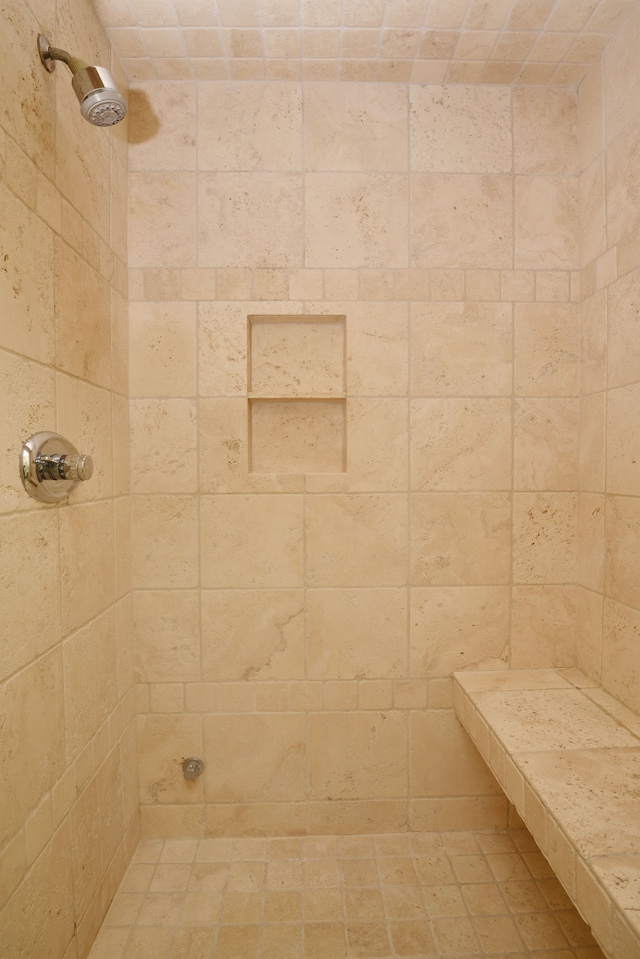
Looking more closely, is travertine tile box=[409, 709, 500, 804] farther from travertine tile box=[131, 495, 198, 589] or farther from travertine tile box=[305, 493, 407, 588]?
travertine tile box=[131, 495, 198, 589]

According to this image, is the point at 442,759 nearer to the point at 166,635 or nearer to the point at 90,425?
the point at 166,635

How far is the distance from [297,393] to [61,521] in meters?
0.73

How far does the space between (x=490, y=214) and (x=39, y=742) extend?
5.69ft

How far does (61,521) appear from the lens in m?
1.00

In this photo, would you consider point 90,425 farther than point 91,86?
Yes

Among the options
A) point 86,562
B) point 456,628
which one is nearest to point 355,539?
point 456,628

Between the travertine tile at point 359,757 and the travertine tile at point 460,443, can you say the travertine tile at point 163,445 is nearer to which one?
the travertine tile at point 460,443

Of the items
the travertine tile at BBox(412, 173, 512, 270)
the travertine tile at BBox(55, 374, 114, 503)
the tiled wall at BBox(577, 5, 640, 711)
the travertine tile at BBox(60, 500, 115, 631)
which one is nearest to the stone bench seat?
the tiled wall at BBox(577, 5, 640, 711)

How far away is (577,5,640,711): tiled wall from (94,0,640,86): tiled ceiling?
140 mm

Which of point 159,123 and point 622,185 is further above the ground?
point 159,123

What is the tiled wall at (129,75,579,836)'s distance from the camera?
138 cm

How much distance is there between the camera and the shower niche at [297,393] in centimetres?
143

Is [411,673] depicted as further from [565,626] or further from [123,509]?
[123,509]

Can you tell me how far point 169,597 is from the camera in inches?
55.4
